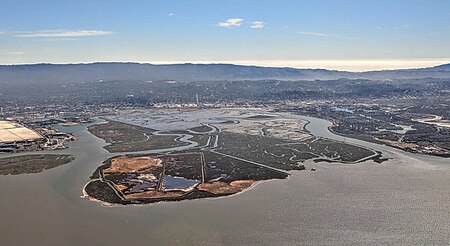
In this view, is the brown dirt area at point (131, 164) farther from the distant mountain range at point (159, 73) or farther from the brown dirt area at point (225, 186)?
the distant mountain range at point (159, 73)

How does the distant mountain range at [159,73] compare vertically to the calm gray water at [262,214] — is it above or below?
above

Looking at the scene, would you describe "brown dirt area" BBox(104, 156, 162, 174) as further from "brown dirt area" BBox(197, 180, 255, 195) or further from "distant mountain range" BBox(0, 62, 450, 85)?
"distant mountain range" BBox(0, 62, 450, 85)

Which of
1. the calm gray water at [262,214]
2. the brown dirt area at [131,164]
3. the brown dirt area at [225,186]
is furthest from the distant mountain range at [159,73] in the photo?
the calm gray water at [262,214]

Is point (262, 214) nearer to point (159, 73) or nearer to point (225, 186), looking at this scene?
point (225, 186)

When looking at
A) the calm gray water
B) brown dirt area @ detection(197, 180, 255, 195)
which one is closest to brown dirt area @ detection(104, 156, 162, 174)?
the calm gray water

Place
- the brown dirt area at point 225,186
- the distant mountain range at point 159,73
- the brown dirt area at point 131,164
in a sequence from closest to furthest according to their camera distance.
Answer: the brown dirt area at point 225,186 → the brown dirt area at point 131,164 → the distant mountain range at point 159,73

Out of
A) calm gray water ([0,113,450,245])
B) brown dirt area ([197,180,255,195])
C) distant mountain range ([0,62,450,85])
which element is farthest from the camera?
distant mountain range ([0,62,450,85])

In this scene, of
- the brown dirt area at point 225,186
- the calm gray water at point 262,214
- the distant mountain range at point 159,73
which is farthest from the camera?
the distant mountain range at point 159,73

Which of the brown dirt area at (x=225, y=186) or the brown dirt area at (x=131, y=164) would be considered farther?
the brown dirt area at (x=131, y=164)
